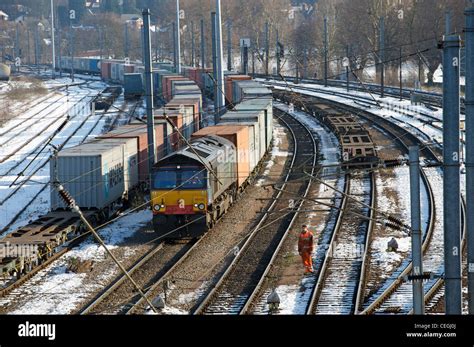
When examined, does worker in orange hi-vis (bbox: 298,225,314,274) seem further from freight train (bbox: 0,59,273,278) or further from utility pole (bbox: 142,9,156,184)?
utility pole (bbox: 142,9,156,184)

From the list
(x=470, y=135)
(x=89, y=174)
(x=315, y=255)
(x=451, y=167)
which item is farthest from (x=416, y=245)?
(x=89, y=174)

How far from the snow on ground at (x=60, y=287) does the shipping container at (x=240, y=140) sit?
541 centimetres

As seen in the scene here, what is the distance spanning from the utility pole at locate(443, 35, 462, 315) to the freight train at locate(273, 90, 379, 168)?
1047 centimetres

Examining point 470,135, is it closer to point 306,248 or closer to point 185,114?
point 306,248

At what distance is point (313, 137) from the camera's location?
42125 mm

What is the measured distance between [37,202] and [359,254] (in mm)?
13244

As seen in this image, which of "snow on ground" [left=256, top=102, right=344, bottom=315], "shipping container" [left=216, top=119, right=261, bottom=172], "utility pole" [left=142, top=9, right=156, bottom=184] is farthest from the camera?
"shipping container" [left=216, top=119, right=261, bottom=172]

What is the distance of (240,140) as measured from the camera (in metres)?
26.0

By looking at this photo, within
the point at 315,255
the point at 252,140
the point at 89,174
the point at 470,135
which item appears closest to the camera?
the point at 470,135

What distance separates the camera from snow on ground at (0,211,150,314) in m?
16.1

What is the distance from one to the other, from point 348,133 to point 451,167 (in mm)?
27752

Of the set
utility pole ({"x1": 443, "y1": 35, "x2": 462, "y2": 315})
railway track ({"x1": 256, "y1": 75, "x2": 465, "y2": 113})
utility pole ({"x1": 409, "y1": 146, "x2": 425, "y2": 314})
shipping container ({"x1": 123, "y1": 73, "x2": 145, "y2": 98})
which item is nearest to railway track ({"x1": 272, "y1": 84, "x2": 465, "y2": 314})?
utility pole ({"x1": 409, "y1": 146, "x2": 425, "y2": 314})
